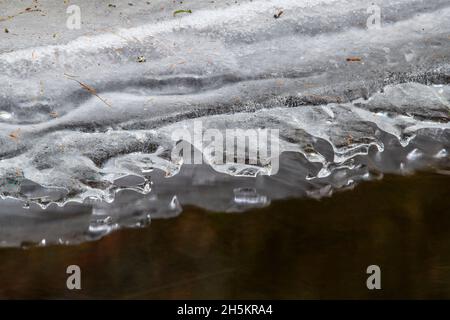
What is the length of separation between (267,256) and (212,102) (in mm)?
843

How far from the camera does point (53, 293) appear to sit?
3.21 m

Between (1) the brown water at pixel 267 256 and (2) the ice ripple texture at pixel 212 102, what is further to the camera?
(2) the ice ripple texture at pixel 212 102

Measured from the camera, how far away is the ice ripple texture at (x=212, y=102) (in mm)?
3410

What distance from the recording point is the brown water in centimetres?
323

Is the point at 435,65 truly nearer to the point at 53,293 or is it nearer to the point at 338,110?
the point at 338,110

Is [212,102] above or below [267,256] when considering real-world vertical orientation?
above

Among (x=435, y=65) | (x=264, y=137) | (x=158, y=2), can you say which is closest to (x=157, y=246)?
(x=264, y=137)

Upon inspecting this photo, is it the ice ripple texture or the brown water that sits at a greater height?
the ice ripple texture

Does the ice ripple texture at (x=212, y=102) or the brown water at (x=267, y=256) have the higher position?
the ice ripple texture at (x=212, y=102)

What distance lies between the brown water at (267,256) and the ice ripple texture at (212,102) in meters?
0.09

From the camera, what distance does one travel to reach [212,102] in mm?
3625

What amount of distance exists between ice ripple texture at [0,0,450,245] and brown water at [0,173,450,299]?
9 cm

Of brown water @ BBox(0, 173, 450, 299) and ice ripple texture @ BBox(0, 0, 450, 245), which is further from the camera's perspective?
ice ripple texture @ BBox(0, 0, 450, 245)

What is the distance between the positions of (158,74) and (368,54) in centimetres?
110
